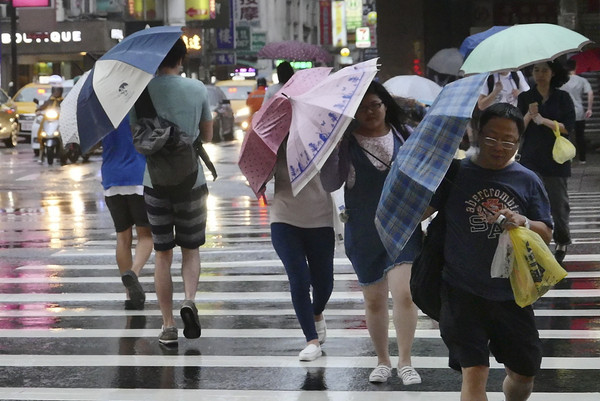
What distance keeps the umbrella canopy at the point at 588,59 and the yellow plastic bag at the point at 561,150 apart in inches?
365

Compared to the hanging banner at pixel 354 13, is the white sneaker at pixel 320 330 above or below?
above

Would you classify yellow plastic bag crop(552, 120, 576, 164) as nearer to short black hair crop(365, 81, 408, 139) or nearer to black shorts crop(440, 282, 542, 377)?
short black hair crop(365, 81, 408, 139)

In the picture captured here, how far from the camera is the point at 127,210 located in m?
9.91

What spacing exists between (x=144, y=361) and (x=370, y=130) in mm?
2238

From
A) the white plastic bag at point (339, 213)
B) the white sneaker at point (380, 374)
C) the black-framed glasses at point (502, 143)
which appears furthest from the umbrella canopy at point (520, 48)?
the black-framed glasses at point (502, 143)

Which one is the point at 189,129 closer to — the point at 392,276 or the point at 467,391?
the point at 392,276

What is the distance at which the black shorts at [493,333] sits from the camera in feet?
17.8

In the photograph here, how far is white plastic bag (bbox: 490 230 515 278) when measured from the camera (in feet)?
17.2

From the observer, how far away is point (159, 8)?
67.1 meters

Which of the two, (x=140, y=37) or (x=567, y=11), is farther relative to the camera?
(x=567, y=11)

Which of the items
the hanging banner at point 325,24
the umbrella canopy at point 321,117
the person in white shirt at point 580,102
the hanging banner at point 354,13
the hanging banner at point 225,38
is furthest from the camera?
the hanging banner at point 325,24

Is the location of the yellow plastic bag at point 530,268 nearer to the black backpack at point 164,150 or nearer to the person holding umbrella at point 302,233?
the person holding umbrella at point 302,233

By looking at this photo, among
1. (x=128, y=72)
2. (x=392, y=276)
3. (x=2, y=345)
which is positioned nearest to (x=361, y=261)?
(x=392, y=276)

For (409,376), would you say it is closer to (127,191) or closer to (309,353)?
(309,353)
